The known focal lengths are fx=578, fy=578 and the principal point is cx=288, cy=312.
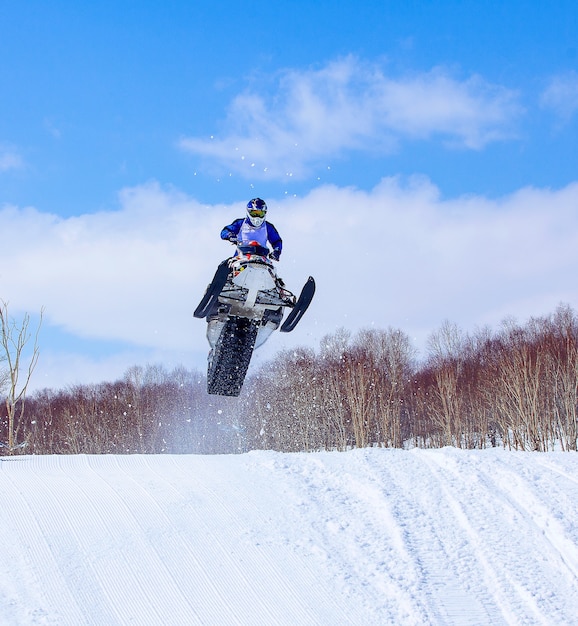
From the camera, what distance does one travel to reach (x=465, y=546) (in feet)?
20.8

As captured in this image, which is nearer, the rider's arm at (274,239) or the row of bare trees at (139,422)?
the rider's arm at (274,239)

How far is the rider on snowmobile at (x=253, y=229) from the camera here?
9.52 m

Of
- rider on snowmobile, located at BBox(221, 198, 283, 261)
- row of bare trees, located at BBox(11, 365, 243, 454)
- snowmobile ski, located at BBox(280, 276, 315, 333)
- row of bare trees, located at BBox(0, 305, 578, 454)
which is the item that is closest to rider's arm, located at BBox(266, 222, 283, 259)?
rider on snowmobile, located at BBox(221, 198, 283, 261)

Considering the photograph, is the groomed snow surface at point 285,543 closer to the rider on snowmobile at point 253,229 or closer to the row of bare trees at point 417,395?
the rider on snowmobile at point 253,229

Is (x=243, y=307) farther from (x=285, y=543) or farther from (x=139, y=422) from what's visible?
(x=139, y=422)

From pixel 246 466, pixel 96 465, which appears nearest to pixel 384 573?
pixel 246 466

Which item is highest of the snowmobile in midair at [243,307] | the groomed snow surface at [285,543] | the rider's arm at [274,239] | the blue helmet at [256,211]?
the blue helmet at [256,211]

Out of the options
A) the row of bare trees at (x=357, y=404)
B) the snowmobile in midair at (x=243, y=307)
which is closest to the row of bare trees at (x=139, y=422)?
the row of bare trees at (x=357, y=404)

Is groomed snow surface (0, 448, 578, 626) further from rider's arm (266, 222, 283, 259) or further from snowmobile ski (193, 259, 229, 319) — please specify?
rider's arm (266, 222, 283, 259)

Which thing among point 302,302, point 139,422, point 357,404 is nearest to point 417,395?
point 357,404

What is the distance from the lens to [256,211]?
9.52 m

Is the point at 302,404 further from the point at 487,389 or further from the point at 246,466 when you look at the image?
the point at 246,466

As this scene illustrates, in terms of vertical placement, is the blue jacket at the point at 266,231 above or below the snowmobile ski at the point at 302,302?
above

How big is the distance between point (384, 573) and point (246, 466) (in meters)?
3.40
